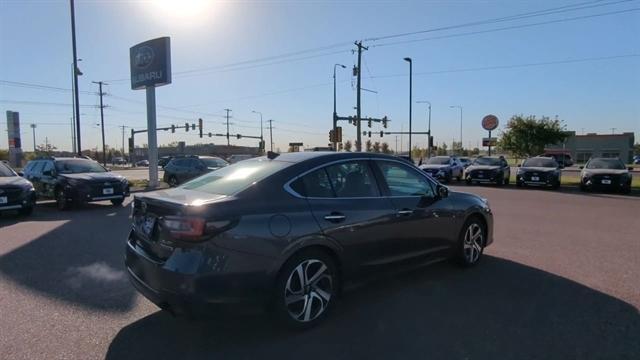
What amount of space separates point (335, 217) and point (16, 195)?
1030 centimetres

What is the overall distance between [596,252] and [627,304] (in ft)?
8.81

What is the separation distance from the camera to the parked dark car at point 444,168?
81.6 ft

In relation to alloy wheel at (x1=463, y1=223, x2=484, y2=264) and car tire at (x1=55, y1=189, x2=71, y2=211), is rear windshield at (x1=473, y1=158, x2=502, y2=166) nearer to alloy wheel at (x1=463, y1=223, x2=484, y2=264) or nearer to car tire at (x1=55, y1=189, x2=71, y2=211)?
alloy wheel at (x1=463, y1=223, x2=484, y2=264)

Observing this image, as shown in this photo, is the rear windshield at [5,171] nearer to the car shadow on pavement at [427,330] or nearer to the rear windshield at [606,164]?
the car shadow on pavement at [427,330]

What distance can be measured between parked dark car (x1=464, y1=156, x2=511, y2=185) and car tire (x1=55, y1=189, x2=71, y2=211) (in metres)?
18.0

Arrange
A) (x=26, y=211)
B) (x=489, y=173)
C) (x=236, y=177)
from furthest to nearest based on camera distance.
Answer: (x=489, y=173) < (x=26, y=211) < (x=236, y=177)

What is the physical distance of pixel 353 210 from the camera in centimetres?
445

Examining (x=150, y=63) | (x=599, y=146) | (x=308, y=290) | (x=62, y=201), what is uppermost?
(x=150, y=63)

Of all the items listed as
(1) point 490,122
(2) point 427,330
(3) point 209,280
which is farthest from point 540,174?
(3) point 209,280

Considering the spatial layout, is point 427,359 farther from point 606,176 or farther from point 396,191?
point 606,176

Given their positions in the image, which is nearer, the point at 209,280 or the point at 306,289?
the point at 209,280

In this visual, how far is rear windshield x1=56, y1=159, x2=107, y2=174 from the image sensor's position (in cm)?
1386

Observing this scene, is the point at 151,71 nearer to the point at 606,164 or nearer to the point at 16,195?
the point at 16,195

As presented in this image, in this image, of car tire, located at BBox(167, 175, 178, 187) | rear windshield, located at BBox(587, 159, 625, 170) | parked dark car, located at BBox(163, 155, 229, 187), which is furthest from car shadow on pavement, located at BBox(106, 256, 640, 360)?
car tire, located at BBox(167, 175, 178, 187)
